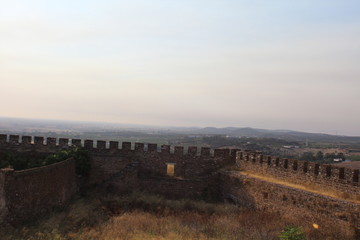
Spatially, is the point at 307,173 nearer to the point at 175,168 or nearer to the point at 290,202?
the point at 290,202

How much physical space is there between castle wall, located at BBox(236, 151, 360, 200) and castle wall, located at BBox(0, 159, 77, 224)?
30.8 ft

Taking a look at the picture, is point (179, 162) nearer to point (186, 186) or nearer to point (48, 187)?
point (186, 186)

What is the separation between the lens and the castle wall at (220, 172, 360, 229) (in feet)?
41.0

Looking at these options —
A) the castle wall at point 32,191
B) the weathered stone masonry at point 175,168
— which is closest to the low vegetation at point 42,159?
the weathered stone masonry at point 175,168

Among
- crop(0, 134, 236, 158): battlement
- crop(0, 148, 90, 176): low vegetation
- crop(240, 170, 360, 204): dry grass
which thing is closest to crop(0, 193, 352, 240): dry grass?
crop(240, 170, 360, 204): dry grass

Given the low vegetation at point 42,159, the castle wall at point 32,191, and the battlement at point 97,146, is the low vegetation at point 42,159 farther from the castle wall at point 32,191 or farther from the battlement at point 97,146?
the castle wall at point 32,191

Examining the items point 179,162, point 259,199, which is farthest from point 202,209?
point 179,162

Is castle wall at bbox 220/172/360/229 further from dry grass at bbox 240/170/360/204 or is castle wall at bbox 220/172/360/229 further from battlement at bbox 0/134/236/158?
battlement at bbox 0/134/236/158

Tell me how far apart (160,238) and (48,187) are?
5268 millimetres

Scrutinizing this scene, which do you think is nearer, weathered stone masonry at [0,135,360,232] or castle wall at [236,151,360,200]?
castle wall at [236,151,360,200]

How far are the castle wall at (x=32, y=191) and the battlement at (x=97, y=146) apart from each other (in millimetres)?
3589

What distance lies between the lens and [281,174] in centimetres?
1656

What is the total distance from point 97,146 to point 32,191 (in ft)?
23.3

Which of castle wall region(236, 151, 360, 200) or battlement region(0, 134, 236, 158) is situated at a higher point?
battlement region(0, 134, 236, 158)
